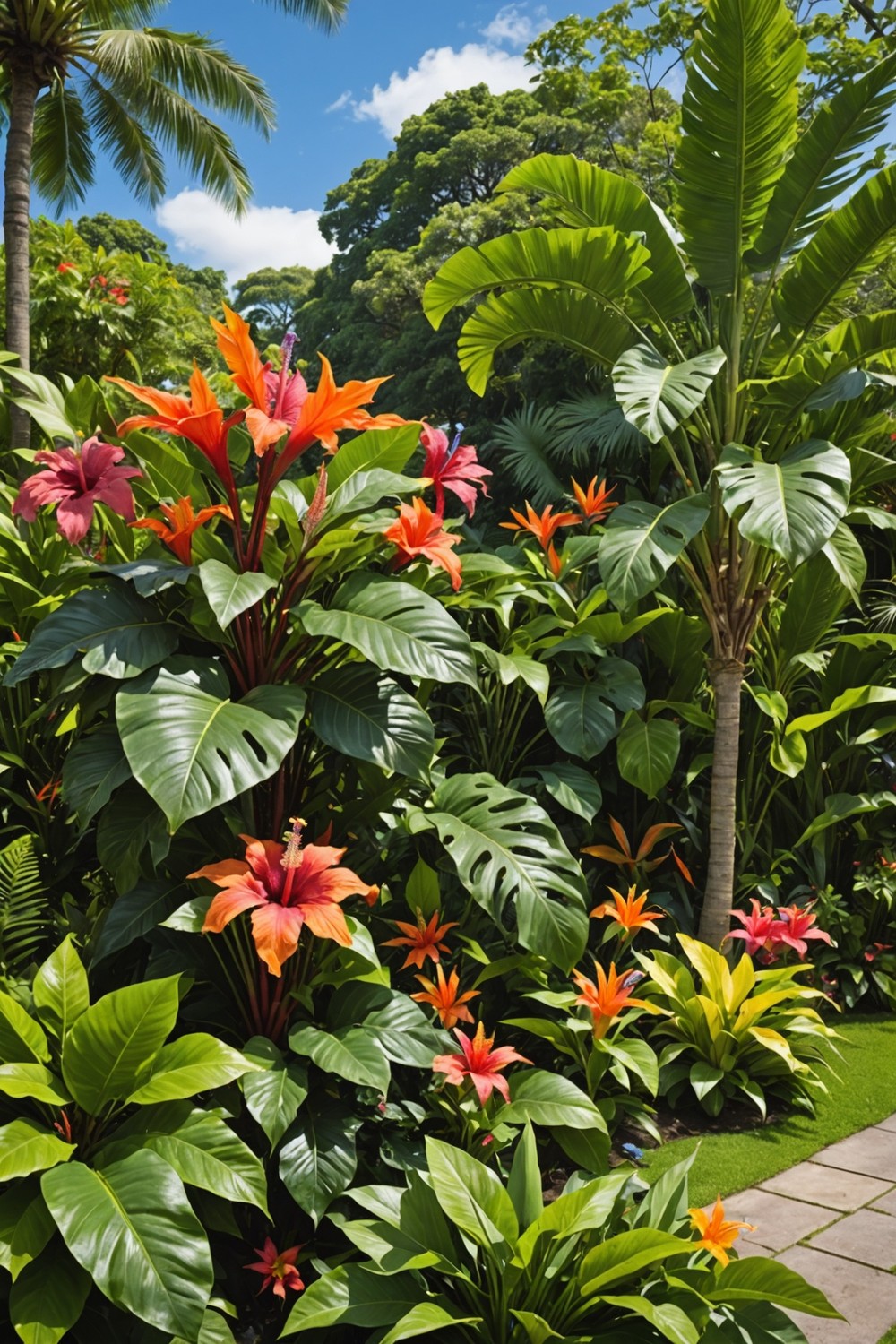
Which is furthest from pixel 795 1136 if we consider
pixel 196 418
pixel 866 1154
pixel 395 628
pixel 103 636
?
pixel 196 418

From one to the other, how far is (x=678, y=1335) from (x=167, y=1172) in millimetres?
A: 941

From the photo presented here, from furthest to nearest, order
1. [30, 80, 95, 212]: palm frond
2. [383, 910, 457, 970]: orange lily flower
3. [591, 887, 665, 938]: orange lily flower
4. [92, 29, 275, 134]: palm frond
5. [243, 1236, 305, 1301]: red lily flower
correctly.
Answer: [30, 80, 95, 212]: palm frond → [92, 29, 275, 134]: palm frond → [591, 887, 665, 938]: orange lily flower → [383, 910, 457, 970]: orange lily flower → [243, 1236, 305, 1301]: red lily flower

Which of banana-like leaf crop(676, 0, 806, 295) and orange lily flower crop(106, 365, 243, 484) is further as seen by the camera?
banana-like leaf crop(676, 0, 806, 295)

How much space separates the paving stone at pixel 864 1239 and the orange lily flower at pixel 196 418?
7.84ft

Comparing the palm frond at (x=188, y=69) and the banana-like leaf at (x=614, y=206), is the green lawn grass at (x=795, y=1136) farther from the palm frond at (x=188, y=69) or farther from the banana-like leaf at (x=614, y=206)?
the palm frond at (x=188, y=69)

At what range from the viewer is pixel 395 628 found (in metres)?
2.49

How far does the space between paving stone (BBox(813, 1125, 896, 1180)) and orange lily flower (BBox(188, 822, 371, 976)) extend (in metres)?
1.87

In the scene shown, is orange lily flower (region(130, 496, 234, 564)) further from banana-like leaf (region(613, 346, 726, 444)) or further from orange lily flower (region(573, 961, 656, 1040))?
orange lily flower (region(573, 961, 656, 1040))

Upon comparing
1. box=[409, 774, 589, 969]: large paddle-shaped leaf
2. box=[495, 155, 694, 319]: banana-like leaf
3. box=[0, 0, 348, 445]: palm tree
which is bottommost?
box=[409, 774, 589, 969]: large paddle-shaped leaf

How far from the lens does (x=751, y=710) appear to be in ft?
15.7

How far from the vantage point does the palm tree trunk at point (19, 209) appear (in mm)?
7004

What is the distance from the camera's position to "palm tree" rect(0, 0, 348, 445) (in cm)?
830

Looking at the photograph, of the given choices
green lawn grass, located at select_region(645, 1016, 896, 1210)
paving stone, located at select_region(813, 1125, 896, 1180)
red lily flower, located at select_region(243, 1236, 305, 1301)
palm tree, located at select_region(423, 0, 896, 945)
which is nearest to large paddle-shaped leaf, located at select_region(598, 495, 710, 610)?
palm tree, located at select_region(423, 0, 896, 945)

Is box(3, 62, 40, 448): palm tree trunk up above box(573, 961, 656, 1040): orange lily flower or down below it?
above
